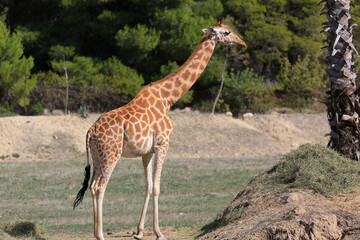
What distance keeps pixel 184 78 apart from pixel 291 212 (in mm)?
3670

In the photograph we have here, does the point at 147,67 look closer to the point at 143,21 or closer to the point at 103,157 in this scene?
the point at 143,21

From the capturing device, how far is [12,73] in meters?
35.0

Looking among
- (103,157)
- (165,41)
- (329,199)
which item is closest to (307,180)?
(329,199)

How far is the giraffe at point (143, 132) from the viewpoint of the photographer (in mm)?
9438

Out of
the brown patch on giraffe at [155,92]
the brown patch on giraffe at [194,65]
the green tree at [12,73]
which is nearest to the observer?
the brown patch on giraffe at [155,92]

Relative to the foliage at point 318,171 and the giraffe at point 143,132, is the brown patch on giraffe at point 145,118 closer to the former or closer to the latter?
the giraffe at point 143,132

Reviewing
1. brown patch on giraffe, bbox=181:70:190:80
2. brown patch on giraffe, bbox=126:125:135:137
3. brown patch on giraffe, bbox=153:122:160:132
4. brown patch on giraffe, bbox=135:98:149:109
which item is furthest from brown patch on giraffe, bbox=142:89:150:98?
brown patch on giraffe, bbox=126:125:135:137

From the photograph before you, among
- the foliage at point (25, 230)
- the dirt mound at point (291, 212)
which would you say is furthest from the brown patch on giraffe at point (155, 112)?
the foliage at point (25, 230)

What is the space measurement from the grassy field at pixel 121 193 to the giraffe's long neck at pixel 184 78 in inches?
108

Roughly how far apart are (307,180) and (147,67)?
3365cm

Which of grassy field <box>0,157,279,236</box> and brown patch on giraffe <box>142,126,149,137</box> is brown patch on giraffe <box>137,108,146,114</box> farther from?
grassy field <box>0,157,279,236</box>

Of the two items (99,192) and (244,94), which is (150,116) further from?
(244,94)

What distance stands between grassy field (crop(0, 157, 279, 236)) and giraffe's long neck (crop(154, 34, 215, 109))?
2748 mm

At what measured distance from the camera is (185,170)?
22.5m
